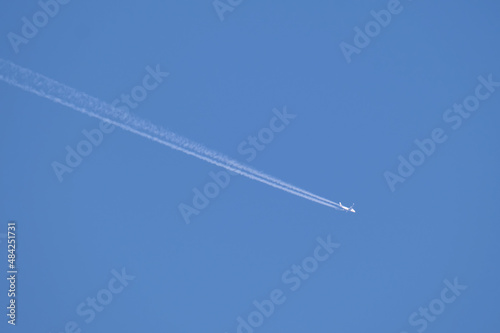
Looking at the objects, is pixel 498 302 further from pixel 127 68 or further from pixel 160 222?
pixel 127 68

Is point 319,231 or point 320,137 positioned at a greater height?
point 320,137

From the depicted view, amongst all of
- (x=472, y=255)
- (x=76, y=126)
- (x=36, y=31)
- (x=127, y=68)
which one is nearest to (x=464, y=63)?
(x=472, y=255)

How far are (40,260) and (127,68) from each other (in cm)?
382

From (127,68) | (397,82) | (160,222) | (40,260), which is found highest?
(397,82)

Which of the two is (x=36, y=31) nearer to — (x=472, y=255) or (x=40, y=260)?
(x=40, y=260)

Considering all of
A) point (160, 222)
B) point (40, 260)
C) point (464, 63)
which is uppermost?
point (464, 63)

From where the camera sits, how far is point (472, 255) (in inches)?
290

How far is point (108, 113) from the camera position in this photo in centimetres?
691

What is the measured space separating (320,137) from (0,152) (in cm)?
575

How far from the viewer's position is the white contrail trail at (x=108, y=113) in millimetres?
6887

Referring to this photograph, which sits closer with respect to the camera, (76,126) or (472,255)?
(76,126)

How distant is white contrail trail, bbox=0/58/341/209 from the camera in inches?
271

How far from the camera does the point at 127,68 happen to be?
703cm

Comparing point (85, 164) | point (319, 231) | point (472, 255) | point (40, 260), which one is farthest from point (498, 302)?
point (40, 260)
